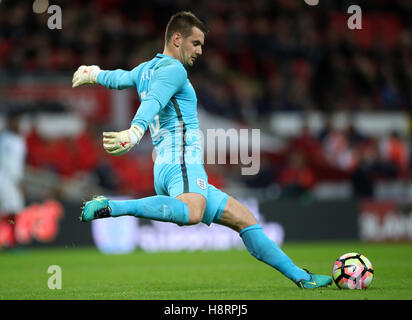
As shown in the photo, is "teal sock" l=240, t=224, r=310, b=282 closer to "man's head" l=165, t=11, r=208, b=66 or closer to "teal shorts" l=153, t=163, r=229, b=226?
"teal shorts" l=153, t=163, r=229, b=226

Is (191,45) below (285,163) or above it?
below

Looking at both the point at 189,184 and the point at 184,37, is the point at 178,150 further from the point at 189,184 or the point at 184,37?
the point at 184,37

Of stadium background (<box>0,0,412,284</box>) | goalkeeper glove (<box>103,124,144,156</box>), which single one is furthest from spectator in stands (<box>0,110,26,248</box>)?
goalkeeper glove (<box>103,124,144,156</box>)

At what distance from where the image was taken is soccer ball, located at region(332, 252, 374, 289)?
582 cm

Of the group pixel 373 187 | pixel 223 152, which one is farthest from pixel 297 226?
pixel 223 152

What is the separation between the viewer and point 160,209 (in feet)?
17.1

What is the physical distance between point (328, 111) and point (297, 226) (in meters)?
4.32

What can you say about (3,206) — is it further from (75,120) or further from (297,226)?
(297,226)

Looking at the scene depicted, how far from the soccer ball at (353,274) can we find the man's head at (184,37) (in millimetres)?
1995

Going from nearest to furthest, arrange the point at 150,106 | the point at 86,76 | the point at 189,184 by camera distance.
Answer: the point at 150,106 < the point at 189,184 < the point at 86,76

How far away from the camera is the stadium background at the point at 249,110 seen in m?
13.5

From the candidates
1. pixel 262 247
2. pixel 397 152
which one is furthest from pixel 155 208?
pixel 397 152

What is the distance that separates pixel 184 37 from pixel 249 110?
11526 millimetres
